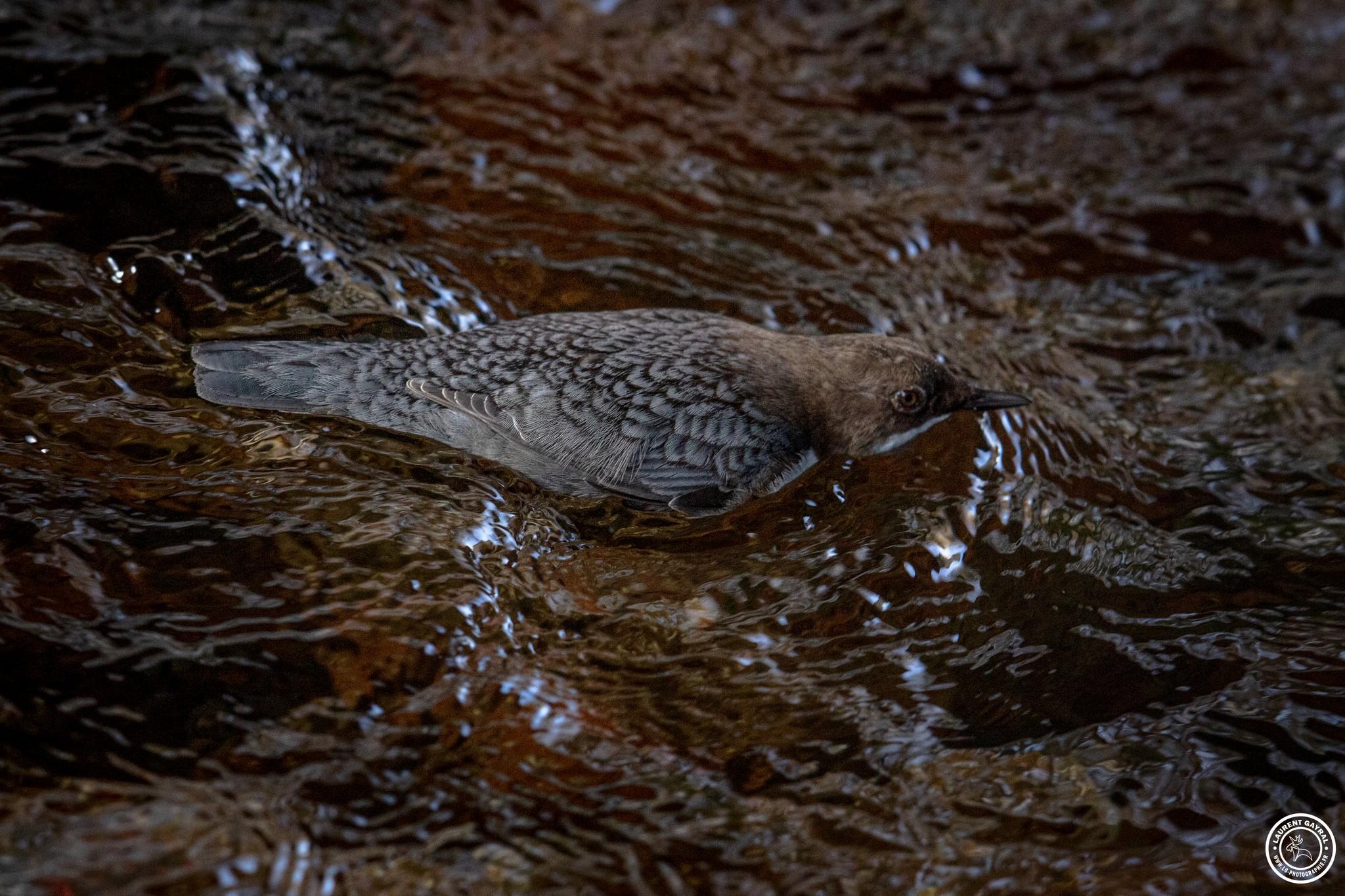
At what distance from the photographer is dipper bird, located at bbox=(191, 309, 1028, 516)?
322 centimetres

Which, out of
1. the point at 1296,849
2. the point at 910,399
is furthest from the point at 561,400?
the point at 1296,849

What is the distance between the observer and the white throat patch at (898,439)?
3.61 metres

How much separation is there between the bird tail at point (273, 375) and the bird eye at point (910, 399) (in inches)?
66.5

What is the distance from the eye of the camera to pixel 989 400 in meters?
3.57

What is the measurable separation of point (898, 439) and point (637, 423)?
0.93 metres

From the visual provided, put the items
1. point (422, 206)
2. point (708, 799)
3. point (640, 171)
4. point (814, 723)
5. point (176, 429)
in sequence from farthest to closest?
point (640, 171) < point (422, 206) < point (176, 429) < point (814, 723) < point (708, 799)

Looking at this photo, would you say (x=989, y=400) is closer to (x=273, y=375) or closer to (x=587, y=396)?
(x=587, y=396)

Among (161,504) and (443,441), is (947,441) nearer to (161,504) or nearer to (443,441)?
(443,441)

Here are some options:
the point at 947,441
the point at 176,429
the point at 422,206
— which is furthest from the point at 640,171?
the point at 176,429

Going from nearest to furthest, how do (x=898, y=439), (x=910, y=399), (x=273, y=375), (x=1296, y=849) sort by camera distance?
(x=1296, y=849)
(x=273, y=375)
(x=910, y=399)
(x=898, y=439)

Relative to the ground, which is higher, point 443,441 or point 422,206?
point 422,206

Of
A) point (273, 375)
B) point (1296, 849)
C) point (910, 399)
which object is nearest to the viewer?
point (1296, 849)

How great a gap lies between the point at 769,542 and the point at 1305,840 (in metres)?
1.51

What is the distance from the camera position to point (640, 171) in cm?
482
